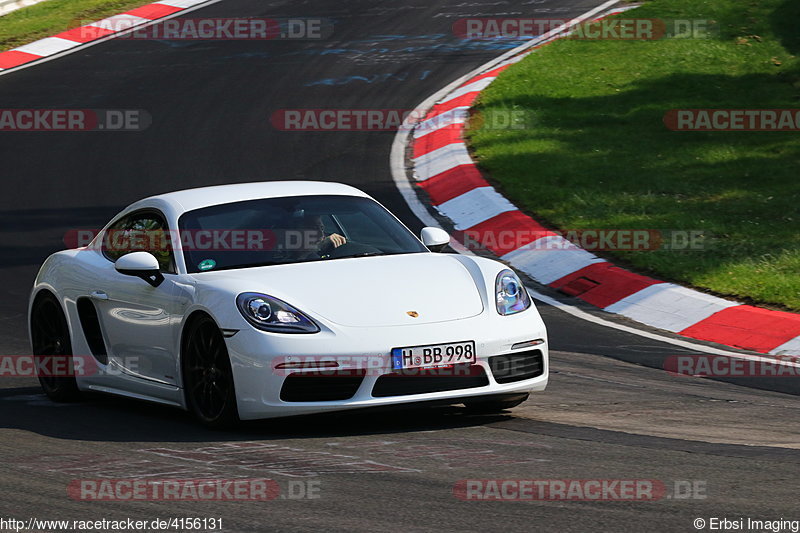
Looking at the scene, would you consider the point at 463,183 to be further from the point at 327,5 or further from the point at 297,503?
the point at 327,5

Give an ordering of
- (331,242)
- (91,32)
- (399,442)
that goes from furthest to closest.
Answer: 1. (91,32)
2. (331,242)
3. (399,442)

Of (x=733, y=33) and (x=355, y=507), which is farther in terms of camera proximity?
(x=733, y=33)

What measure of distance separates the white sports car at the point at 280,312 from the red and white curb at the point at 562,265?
2.58 m

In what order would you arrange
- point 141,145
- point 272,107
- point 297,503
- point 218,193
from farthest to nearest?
point 272,107, point 141,145, point 218,193, point 297,503

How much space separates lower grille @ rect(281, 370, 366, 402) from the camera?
637 centimetres

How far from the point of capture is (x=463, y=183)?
45.0ft

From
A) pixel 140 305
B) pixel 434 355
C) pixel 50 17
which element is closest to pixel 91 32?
pixel 50 17

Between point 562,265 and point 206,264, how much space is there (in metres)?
4.54

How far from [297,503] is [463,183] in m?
8.82

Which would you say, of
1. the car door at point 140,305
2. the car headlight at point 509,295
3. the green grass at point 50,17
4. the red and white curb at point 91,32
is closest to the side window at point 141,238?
the car door at point 140,305

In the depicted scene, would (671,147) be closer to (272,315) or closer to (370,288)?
(370,288)


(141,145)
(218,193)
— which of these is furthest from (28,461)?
(141,145)

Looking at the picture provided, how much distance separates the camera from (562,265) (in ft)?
36.3

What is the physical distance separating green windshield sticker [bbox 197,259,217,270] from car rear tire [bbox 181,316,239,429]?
42 cm
